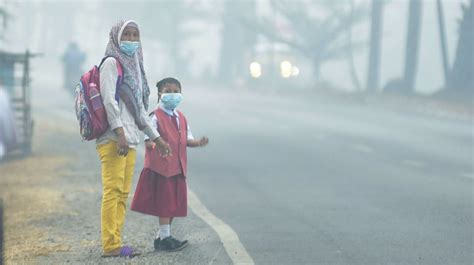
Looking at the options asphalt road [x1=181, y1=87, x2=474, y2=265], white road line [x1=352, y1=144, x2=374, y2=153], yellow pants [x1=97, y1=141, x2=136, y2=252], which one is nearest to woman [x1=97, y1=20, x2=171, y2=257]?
yellow pants [x1=97, y1=141, x2=136, y2=252]

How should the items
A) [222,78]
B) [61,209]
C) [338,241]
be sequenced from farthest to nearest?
[222,78], [61,209], [338,241]

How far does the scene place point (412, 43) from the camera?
35.3m

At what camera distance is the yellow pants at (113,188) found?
808cm

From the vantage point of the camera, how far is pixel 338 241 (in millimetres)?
9297

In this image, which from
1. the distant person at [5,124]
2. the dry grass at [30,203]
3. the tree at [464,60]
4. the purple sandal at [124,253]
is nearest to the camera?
the distant person at [5,124]

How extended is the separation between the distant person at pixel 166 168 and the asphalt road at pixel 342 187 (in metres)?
0.81

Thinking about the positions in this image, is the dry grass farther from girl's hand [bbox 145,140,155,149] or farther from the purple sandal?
girl's hand [bbox 145,140,155,149]

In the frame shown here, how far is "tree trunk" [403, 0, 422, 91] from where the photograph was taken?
115 feet

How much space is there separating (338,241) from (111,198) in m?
2.23

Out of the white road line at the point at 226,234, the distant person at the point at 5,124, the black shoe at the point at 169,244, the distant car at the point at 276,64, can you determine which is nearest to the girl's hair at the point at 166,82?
the black shoe at the point at 169,244

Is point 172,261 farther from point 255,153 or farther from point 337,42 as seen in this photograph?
point 337,42

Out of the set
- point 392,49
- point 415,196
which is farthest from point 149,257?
point 392,49

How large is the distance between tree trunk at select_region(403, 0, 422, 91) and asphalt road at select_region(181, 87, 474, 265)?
785 centimetres

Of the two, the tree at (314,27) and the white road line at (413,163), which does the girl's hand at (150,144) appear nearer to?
the white road line at (413,163)
